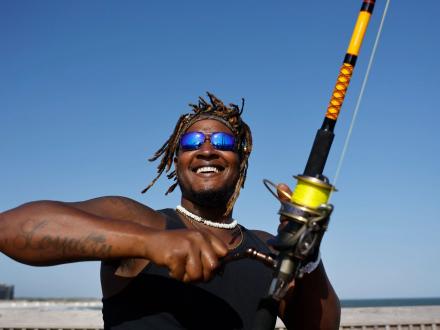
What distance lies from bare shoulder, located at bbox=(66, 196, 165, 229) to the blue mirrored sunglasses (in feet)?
2.48

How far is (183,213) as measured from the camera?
3641 mm

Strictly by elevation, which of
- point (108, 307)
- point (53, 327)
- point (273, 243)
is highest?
point (273, 243)

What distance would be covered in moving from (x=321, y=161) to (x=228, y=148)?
4.44 feet

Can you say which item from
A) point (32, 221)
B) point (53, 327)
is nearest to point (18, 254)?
point (32, 221)

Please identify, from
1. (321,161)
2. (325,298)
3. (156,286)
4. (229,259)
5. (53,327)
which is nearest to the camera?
(229,259)

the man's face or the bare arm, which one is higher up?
the man's face

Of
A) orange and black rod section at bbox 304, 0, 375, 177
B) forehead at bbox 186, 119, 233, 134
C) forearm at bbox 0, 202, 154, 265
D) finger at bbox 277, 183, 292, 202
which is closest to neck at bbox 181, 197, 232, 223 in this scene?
forehead at bbox 186, 119, 233, 134

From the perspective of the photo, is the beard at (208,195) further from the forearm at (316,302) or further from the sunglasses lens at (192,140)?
the forearm at (316,302)

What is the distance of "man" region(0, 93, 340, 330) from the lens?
7.05ft

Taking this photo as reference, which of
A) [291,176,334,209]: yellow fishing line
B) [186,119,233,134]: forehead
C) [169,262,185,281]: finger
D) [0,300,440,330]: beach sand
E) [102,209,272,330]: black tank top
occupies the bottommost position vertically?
[0,300,440,330]: beach sand

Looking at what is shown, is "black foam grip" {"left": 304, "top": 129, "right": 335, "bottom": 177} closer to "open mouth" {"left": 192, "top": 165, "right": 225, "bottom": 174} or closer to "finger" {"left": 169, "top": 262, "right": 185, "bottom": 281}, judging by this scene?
"finger" {"left": 169, "top": 262, "right": 185, "bottom": 281}

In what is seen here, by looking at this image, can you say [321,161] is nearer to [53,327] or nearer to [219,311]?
[219,311]

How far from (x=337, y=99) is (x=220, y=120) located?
164 cm

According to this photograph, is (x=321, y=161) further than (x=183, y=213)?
No
